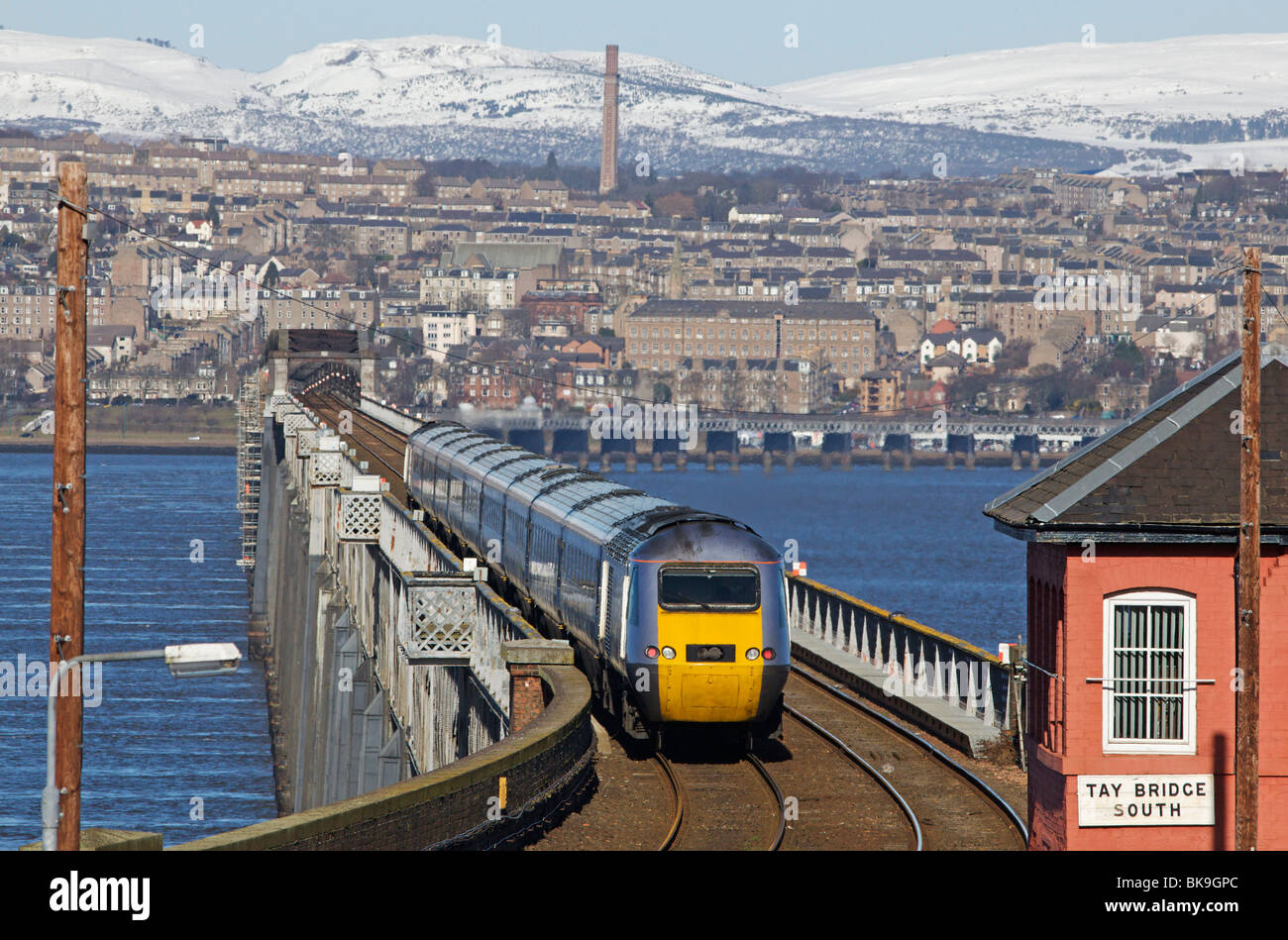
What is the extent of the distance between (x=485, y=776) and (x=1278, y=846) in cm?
683

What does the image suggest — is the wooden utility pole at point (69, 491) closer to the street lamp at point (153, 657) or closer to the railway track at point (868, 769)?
the street lamp at point (153, 657)

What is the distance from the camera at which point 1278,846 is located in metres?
17.5

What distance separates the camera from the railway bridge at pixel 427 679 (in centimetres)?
1759

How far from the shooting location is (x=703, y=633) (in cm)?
2425

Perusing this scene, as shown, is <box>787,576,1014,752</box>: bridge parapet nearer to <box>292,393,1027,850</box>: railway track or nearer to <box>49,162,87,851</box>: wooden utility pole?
<box>292,393,1027,850</box>: railway track

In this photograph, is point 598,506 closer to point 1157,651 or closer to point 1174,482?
point 1174,482

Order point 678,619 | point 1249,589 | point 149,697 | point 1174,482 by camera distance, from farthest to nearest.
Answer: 1. point 149,697
2. point 678,619
3. point 1174,482
4. point 1249,589

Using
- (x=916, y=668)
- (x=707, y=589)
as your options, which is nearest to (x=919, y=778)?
(x=707, y=589)

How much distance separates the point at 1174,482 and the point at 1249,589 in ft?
4.54

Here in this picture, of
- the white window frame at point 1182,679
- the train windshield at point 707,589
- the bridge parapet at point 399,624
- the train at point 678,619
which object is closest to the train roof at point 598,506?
the train at point 678,619

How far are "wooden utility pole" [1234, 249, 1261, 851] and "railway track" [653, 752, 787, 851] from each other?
4967 millimetres

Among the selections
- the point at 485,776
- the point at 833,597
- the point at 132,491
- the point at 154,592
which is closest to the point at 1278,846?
the point at 485,776

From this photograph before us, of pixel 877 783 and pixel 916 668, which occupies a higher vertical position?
pixel 916 668
